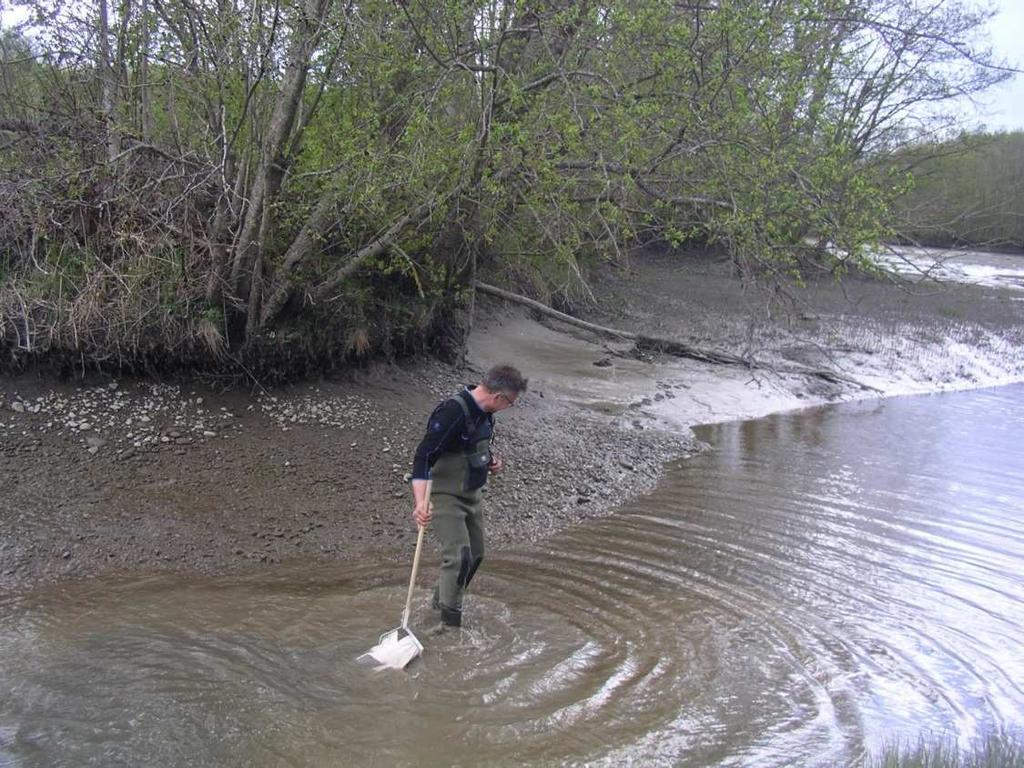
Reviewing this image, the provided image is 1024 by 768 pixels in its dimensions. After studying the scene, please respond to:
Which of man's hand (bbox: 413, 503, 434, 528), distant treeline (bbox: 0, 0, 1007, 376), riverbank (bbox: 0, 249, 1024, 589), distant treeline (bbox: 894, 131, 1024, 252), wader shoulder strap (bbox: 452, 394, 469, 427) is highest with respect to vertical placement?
distant treeline (bbox: 894, 131, 1024, 252)

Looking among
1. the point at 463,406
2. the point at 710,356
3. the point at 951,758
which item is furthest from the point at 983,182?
the point at 951,758

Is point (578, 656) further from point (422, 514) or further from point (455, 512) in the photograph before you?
point (422, 514)

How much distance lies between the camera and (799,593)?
6488mm

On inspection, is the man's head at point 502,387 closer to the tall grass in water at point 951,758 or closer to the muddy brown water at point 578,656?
the muddy brown water at point 578,656

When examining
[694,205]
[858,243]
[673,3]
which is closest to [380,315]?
[694,205]

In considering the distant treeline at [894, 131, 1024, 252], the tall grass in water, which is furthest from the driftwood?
the distant treeline at [894, 131, 1024, 252]

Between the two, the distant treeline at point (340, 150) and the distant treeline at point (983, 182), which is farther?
the distant treeline at point (983, 182)

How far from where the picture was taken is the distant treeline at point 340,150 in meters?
7.55

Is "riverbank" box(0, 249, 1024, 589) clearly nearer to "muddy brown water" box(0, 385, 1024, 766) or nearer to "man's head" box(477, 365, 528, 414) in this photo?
"muddy brown water" box(0, 385, 1024, 766)

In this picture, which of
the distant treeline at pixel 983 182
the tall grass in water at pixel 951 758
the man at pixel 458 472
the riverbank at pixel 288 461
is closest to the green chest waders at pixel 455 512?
the man at pixel 458 472

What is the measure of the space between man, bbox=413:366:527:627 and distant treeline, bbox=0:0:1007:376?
2.90 m

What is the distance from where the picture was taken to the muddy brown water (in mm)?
4312

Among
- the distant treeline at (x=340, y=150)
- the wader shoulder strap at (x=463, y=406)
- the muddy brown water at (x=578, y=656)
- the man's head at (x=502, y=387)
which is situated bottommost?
the muddy brown water at (x=578, y=656)

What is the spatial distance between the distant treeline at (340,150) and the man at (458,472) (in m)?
2.90
